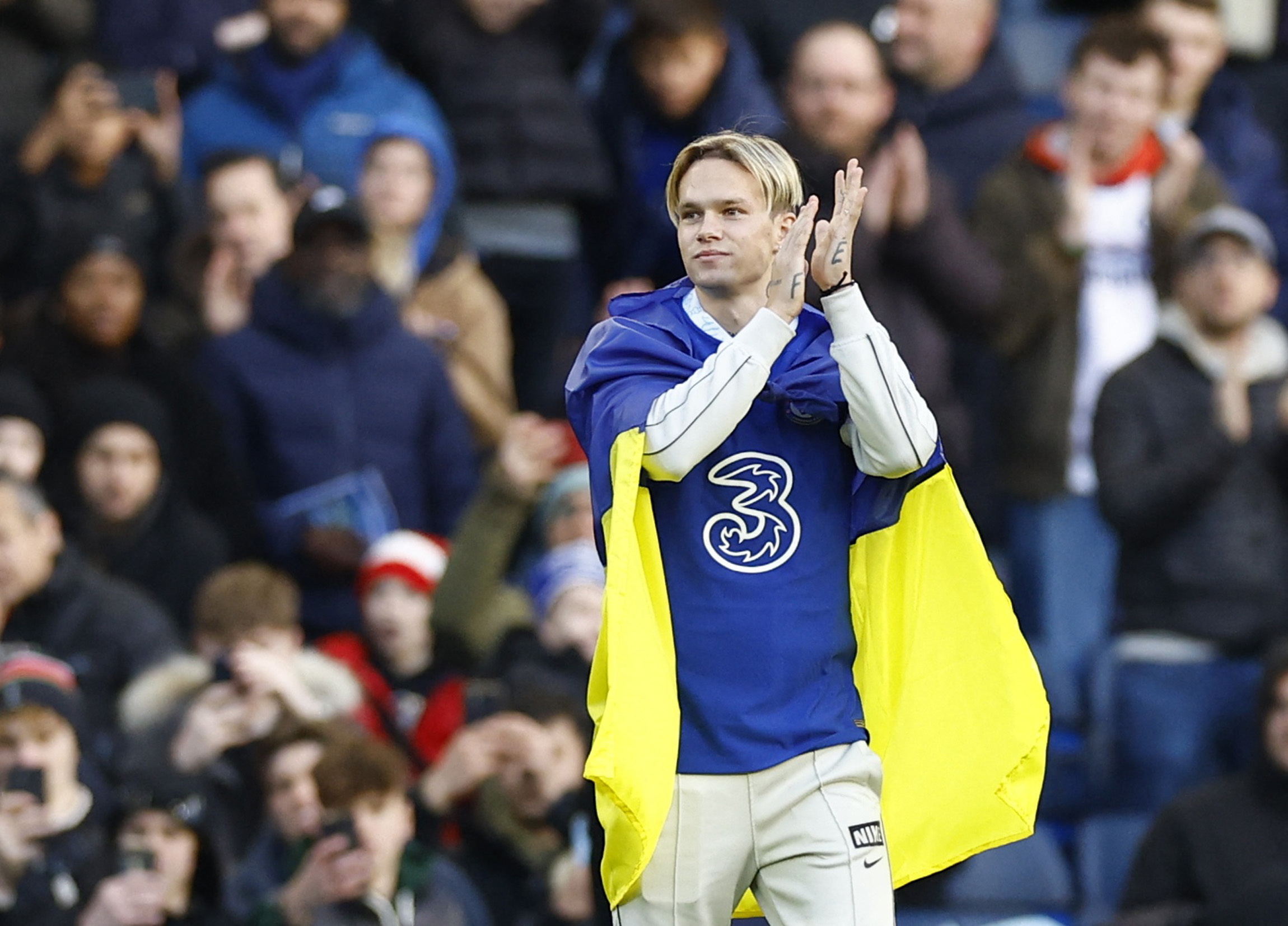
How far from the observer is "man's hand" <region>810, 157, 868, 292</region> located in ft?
12.8

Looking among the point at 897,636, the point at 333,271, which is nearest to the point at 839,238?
the point at 897,636

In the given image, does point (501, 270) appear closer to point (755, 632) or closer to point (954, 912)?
point (954, 912)

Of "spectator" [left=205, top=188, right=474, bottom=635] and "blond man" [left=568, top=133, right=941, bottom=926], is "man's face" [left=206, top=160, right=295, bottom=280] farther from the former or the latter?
"blond man" [left=568, top=133, right=941, bottom=926]

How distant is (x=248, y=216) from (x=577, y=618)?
227cm

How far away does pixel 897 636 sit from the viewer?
13.9ft

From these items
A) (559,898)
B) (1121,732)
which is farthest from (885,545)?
(1121,732)

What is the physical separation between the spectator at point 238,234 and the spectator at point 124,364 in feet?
1.38

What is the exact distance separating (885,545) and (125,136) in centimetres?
545

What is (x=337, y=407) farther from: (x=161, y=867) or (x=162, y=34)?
(x=162, y=34)

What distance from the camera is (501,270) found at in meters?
9.29

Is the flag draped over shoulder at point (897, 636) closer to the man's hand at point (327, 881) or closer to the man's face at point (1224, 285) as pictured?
the man's hand at point (327, 881)

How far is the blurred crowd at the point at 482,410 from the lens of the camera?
674cm

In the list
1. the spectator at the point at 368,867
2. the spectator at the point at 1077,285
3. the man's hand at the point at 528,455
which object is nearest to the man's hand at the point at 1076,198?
the spectator at the point at 1077,285

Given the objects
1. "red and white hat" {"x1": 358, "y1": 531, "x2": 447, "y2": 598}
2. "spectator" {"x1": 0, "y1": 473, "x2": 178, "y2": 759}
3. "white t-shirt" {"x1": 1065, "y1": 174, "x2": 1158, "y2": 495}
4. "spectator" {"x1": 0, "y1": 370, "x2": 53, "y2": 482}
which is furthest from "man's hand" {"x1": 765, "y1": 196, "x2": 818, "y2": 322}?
"white t-shirt" {"x1": 1065, "y1": 174, "x2": 1158, "y2": 495}
